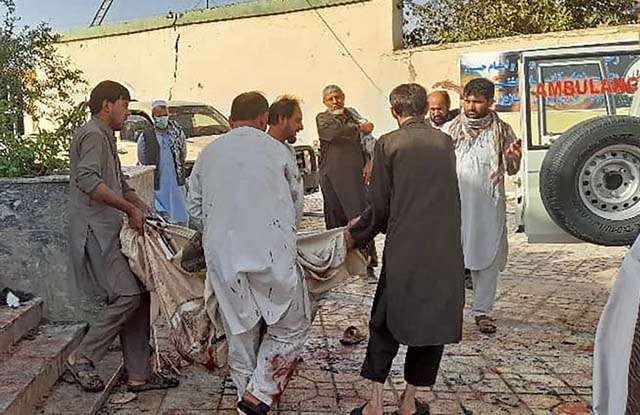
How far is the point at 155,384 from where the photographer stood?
4.52 metres

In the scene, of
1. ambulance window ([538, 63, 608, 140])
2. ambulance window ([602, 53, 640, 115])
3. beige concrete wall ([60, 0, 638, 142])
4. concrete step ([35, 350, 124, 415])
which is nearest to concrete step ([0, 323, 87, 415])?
concrete step ([35, 350, 124, 415])

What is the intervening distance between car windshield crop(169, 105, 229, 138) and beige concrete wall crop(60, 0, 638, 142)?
3.04m

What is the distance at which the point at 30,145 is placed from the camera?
5.77 metres

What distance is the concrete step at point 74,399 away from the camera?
13.2 ft

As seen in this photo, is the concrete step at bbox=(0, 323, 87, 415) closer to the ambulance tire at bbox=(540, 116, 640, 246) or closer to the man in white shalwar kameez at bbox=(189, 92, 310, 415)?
the man in white shalwar kameez at bbox=(189, 92, 310, 415)

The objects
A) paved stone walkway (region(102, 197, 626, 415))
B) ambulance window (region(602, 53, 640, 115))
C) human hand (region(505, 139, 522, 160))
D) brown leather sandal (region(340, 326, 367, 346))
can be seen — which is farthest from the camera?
ambulance window (region(602, 53, 640, 115))

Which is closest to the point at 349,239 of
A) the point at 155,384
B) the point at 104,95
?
the point at 155,384

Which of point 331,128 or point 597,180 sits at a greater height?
point 331,128

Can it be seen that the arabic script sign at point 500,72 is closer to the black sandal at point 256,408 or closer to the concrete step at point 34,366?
the concrete step at point 34,366

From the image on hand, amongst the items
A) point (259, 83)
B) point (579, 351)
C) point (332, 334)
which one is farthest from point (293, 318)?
point (259, 83)

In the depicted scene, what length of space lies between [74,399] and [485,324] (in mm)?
2957

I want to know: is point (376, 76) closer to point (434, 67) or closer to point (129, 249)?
point (434, 67)

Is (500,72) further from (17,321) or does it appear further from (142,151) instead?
(17,321)

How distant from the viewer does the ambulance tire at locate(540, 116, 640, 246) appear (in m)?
5.92
